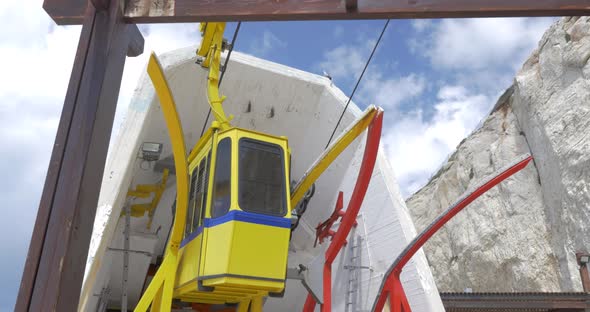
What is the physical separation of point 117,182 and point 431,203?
21.4m

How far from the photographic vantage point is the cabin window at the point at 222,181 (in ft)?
16.8

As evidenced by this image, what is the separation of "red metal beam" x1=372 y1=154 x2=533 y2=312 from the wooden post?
366 cm

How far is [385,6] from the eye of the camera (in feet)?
8.82

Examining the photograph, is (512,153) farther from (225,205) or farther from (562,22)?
(225,205)

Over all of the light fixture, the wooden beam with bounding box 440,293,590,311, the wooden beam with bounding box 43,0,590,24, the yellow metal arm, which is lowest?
the wooden beam with bounding box 440,293,590,311

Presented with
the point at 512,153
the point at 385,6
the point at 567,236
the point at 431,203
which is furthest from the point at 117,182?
the point at 431,203

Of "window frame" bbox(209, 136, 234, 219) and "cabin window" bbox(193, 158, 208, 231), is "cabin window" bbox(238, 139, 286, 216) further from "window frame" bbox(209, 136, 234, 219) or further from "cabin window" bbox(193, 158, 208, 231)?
"cabin window" bbox(193, 158, 208, 231)

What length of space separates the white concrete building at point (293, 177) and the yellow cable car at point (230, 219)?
0.90 metres

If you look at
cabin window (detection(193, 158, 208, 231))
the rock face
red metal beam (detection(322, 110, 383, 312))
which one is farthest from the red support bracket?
the rock face

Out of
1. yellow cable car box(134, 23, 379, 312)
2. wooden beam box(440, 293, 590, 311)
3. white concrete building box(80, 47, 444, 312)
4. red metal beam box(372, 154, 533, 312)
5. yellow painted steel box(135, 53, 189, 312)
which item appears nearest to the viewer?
yellow painted steel box(135, 53, 189, 312)

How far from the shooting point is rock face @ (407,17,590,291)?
56.3 ft

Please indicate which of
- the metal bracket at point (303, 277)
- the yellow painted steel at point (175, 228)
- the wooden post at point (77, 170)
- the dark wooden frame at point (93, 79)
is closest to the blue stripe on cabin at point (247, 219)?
the yellow painted steel at point (175, 228)

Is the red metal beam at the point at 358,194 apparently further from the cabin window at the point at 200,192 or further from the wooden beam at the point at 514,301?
the wooden beam at the point at 514,301

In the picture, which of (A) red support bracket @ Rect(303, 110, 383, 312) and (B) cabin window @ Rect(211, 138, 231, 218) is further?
(A) red support bracket @ Rect(303, 110, 383, 312)
